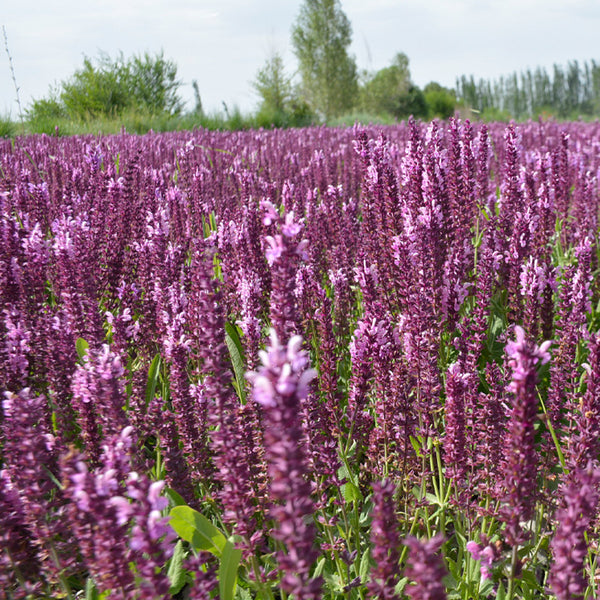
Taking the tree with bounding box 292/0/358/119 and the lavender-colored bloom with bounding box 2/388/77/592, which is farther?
the tree with bounding box 292/0/358/119

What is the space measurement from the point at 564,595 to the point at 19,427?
130cm

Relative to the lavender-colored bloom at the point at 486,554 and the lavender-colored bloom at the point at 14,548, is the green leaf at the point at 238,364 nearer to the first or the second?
the lavender-colored bloom at the point at 14,548

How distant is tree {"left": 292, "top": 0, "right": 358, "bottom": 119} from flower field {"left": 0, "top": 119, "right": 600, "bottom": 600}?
44.3 metres

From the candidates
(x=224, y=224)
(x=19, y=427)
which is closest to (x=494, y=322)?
(x=224, y=224)

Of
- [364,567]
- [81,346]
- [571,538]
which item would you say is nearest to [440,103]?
[81,346]

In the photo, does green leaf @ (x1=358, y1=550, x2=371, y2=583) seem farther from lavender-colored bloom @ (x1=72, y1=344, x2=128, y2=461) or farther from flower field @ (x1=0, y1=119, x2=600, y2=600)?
lavender-colored bloom @ (x1=72, y1=344, x2=128, y2=461)

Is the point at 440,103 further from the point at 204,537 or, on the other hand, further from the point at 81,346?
the point at 204,537

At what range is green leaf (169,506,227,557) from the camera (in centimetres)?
173

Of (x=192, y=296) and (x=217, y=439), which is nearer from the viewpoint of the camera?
(x=217, y=439)

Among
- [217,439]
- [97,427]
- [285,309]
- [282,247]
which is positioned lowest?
[97,427]

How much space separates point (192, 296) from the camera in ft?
8.96

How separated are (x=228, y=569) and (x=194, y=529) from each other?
0.21m

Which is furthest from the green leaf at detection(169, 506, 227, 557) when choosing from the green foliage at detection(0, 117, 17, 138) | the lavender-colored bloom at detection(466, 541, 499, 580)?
the green foliage at detection(0, 117, 17, 138)

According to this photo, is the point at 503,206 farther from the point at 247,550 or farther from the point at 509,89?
the point at 509,89
